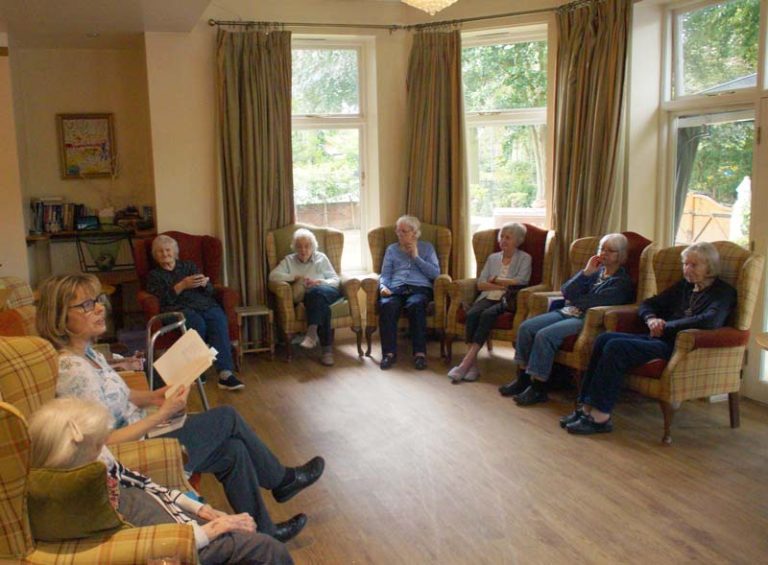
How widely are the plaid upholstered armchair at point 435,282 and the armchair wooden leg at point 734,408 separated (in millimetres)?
2046

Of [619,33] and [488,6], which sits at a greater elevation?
[488,6]

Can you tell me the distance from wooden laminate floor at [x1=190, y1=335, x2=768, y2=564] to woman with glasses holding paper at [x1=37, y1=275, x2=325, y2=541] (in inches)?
11.7

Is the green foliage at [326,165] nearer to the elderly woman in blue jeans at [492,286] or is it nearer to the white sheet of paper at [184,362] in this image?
the elderly woman in blue jeans at [492,286]

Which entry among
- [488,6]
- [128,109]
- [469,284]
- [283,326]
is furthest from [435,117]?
[128,109]

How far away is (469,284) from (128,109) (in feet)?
10.9

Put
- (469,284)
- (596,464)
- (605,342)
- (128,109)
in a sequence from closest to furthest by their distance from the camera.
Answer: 1. (596,464)
2. (605,342)
3. (469,284)
4. (128,109)

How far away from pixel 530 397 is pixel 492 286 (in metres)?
1.03

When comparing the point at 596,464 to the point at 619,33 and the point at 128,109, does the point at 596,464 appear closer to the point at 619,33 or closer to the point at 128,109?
the point at 619,33

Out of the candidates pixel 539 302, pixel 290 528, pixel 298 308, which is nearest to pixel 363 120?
pixel 298 308

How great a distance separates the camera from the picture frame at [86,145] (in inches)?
244

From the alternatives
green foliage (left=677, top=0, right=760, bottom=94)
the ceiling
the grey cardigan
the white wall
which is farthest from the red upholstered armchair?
green foliage (left=677, top=0, right=760, bottom=94)

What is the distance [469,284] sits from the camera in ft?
17.6

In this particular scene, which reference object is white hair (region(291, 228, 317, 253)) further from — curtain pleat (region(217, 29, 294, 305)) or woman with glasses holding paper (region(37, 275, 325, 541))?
woman with glasses holding paper (region(37, 275, 325, 541))

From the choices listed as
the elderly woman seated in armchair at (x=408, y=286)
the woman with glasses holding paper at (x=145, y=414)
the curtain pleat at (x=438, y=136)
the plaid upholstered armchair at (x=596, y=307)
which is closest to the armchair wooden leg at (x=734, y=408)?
the plaid upholstered armchair at (x=596, y=307)
